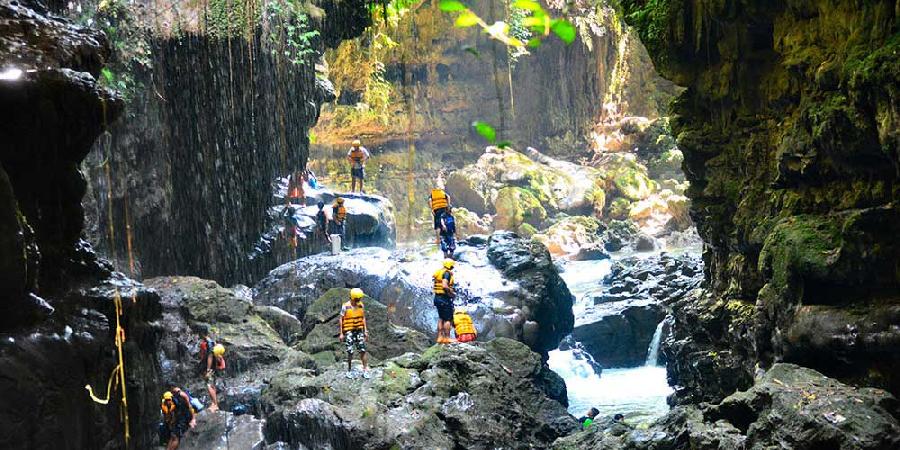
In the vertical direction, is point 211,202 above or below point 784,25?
below

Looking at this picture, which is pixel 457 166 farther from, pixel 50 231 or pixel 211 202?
pixel 50 231

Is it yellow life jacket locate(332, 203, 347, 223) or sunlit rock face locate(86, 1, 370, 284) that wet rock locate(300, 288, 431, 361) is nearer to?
sunlit rock face locate(86, 1, 370, 284)

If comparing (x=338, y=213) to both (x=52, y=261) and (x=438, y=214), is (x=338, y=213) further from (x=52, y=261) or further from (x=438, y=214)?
(x=52, y=261)

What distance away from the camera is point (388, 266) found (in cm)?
1742

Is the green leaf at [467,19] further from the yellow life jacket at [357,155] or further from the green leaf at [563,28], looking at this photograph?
the yellow life jacket at [357,155]

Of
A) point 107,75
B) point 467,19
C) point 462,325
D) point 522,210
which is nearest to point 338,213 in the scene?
point 107,75

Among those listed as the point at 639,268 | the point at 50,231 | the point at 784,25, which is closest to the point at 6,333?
the point at 50,231

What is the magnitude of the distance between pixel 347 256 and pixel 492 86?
2355 cm

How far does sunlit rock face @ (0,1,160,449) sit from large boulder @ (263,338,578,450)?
269 centimetres

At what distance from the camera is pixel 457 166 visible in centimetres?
4056

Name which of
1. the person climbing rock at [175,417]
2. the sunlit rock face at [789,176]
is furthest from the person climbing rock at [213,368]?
the sunlit rock face at [789,176]

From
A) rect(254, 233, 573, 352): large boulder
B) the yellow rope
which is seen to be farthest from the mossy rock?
the yellow rope

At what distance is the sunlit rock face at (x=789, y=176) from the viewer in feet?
27.1

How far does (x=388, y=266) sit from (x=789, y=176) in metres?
9.38
